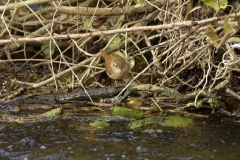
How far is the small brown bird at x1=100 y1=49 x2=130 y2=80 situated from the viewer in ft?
17.0

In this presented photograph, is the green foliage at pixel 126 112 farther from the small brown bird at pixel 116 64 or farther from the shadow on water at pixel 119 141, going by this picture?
the small brown bird at pixel 116 64

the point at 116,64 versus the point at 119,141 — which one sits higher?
the point at 116,64

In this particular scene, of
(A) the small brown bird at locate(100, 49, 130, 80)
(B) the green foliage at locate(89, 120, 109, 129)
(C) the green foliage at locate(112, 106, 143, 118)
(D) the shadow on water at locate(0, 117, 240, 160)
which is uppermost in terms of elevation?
(A) the small brown bird at locate(100, 49, 130, 80)

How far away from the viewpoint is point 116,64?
5.12 m

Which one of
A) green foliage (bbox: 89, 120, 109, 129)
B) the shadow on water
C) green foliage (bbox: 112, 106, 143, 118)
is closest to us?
the shadow on water

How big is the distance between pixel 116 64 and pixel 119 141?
1332mm

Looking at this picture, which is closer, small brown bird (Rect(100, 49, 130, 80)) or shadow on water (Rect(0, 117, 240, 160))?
shadow on water (Rect(0, 117, 240, 160))

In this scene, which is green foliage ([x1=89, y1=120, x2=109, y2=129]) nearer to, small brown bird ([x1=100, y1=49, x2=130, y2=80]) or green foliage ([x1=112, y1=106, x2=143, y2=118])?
green foliage ([x1=112, y1=106, x2=143, y2=118])

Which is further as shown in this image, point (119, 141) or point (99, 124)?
point (99, 124)

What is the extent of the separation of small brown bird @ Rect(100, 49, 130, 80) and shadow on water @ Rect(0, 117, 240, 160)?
2.82 ft

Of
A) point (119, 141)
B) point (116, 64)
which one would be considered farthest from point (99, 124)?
point (116, 64)

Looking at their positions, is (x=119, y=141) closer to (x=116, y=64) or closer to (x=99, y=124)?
(x=99, y=124)

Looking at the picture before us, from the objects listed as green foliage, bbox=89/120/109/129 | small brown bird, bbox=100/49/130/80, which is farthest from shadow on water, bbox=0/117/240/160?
small brown bird, bbox=100/49/130/80

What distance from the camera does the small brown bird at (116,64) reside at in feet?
17.0
